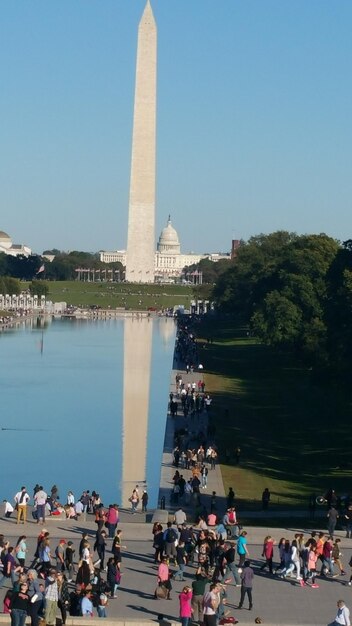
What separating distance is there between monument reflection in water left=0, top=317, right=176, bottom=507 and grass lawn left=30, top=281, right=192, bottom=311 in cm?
4420

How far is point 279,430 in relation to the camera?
3453cm

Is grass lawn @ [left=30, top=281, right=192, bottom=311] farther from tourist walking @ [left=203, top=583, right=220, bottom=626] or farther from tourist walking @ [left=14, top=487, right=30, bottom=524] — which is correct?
tourist walking @ [left=203, top=583, right=220, bottom=626]

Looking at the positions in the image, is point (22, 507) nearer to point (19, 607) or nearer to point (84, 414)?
point (19, 607)

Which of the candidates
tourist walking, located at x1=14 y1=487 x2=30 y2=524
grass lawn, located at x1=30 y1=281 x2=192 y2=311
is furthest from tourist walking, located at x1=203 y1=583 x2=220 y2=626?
grass lawn, located at x1=30 y1=281 x2=192 y2=311

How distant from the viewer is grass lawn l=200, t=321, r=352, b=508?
25938 mm

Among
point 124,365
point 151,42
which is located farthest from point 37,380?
point 151,42

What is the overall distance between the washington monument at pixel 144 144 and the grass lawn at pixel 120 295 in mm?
4782

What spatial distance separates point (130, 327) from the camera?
8856cm

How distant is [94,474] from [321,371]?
41.8ft

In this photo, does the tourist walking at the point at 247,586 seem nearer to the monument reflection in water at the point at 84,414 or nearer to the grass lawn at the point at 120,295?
the monument reflection in water at the point at 84,414

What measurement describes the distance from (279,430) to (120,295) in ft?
290

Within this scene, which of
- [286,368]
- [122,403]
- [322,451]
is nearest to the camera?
[322,451]

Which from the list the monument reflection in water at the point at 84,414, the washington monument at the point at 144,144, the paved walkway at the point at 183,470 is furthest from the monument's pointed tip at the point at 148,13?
the paved walkway at the point at 183,470

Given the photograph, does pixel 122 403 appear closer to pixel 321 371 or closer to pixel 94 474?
pixel 321 371
